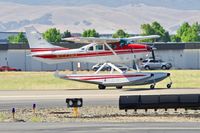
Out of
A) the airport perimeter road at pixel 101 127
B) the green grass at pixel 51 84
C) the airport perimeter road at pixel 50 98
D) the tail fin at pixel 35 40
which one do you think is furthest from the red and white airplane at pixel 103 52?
the airport perimeter road at pixel 101 127

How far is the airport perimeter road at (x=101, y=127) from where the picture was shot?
27656 millimetres

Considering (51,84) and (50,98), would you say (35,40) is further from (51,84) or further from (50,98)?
(50,98)

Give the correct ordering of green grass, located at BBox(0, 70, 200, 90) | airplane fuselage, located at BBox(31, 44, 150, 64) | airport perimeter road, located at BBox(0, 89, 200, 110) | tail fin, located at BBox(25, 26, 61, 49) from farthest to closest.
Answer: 1. tail fin, located at BBox(25, 26, 61, 49)
2. green grass, located at BBox(0, 70, 200, 90)
3. airplane fuselage, located at BBox(31, 44, 150, 64)
4. airport perimeter road, located at BBox(0, 89, 200, 110)

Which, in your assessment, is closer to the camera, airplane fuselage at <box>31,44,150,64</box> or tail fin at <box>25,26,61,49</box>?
airplane fuselage at <box>31,44,150,64</box>

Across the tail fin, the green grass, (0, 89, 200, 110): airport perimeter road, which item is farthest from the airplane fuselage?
(0, 89, 200, 110): airport perimeter road

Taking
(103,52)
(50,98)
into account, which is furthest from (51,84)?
(50,98)

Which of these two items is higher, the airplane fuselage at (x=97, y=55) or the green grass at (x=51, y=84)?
the airplane fuselage at (x=97, y=55)

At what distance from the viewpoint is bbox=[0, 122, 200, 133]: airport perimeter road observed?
1089 inches

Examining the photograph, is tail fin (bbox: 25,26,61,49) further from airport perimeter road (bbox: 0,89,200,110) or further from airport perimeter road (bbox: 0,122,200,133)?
airport perimeter road (bbox: 0,122,200,133)

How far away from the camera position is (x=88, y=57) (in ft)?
197

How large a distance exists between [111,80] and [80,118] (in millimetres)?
21233

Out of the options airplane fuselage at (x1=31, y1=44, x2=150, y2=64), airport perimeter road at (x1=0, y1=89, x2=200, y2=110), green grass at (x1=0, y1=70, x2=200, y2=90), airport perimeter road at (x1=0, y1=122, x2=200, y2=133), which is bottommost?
green grass at (x1=0, y1=70, x2=200, y2=90)

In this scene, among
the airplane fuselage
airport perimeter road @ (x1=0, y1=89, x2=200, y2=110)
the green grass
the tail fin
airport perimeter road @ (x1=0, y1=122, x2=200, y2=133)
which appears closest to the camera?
airport perimeter road @ (x1=0, y1=122, x2=200, y2=133)

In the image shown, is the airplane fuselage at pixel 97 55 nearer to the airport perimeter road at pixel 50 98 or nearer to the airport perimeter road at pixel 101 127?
the airport perimeter road at pixel 50 98
